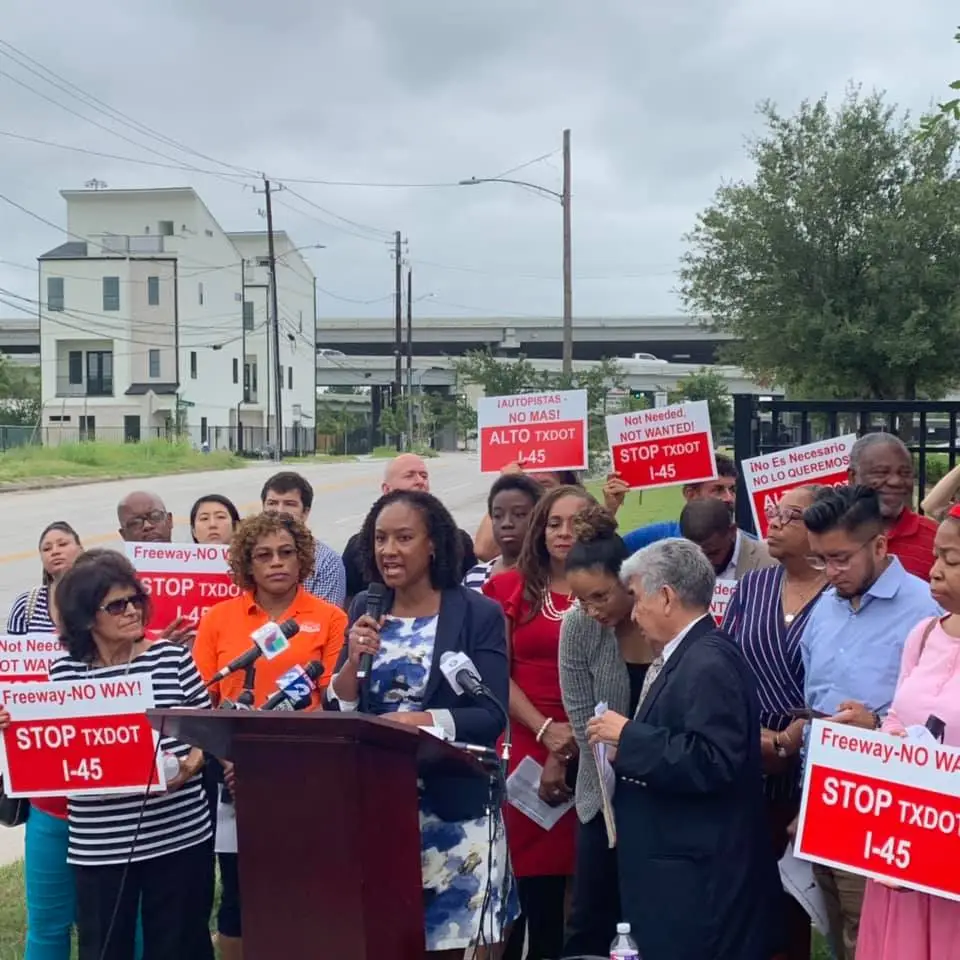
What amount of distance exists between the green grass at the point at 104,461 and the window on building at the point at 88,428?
51.6 ft

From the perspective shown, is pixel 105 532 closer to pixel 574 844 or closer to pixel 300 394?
pixel 574 844

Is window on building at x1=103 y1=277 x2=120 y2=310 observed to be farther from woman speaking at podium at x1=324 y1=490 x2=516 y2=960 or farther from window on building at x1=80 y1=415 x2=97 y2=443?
woman speaking at podium at x1=324 y1=490 x2=516 y2=960

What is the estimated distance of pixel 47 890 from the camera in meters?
4.92

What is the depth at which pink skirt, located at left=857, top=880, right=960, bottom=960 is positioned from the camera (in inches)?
145

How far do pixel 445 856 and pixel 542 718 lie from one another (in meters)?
1.13

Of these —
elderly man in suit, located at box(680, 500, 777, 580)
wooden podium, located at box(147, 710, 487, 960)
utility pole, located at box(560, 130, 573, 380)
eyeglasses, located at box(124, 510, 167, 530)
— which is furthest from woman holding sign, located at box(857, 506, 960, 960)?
utility pole, located at box(560, 130, 573, 380)

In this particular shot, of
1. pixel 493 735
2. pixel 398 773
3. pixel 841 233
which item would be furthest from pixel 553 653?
pixel 841 233

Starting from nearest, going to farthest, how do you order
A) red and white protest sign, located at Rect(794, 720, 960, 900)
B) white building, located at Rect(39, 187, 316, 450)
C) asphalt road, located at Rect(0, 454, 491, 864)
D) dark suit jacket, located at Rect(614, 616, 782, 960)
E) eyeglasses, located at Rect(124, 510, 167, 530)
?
red and white protest sign, located at Rect(794, 720, 960, 900) < dark suit jacket, located at Rect(614, 616, 782, 960) < eyeglasses, located at Rect(124, 510, 167, 530) < asphalt road, located at Rect(0, 454, 491, 864) < white building, located at Rect(39, 187, 316, 450)

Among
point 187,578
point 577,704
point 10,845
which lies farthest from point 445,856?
point 10,845

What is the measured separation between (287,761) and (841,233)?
22.6 meters

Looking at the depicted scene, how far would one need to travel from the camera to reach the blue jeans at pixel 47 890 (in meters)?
4.90

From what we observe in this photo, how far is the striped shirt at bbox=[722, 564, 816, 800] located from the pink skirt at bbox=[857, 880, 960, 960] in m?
0.94

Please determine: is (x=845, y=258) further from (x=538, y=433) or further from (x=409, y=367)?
(x=409, y=367)

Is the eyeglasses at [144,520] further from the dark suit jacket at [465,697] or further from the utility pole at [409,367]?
the utility pole at [409,367]
